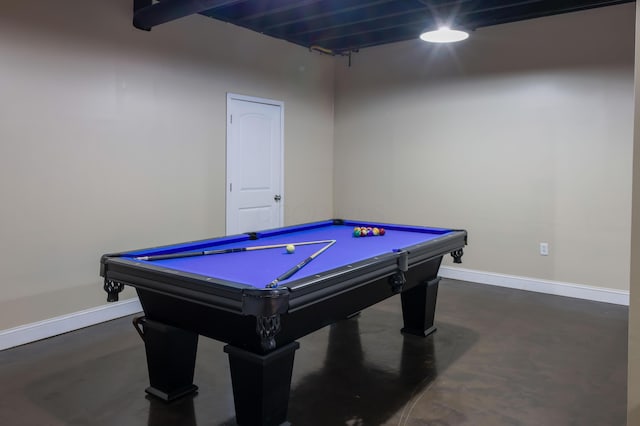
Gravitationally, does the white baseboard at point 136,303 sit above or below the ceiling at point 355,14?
below

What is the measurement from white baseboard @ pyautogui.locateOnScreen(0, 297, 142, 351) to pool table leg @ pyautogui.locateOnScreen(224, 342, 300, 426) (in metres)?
2.12

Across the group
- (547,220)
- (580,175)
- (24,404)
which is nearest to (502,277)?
(547,220)

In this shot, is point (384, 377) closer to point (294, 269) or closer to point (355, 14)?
point (294, 269)

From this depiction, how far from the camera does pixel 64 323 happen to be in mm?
3639

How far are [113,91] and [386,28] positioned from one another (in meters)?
2.76

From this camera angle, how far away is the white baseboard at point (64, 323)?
3.34m

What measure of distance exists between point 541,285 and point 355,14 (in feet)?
10.8

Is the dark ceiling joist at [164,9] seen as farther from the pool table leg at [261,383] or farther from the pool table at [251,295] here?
the pool table leg at [261,383]

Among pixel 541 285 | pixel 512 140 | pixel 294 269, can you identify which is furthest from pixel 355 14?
pixel 541 285

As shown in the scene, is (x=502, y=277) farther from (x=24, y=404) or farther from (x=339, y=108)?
(x=24, y=404)

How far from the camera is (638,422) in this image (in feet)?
5.65

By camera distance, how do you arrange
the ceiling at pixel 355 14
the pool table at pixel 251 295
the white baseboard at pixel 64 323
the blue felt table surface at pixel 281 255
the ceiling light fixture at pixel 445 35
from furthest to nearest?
the ceiling at pixel 355 14 < the ceiling light fixture at pixel 445 35 < the white baseboard at pixel 64 323 < the blue felt table surface at pixel 281 255 < the pool table at pixel 251 295

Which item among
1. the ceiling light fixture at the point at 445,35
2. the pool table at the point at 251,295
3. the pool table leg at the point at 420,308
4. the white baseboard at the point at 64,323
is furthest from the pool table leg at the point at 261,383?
the ceiling light fixture at the point at 445,35

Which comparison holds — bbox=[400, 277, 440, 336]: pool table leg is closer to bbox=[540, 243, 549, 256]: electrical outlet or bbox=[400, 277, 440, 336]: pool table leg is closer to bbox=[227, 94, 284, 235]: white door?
bbox=[540, 243, 549, 256]: electrical outlet
